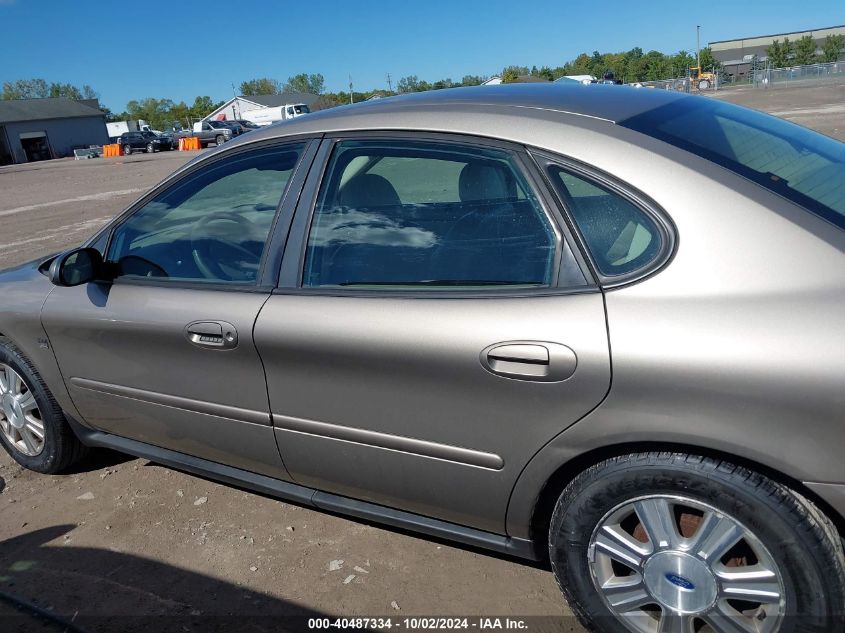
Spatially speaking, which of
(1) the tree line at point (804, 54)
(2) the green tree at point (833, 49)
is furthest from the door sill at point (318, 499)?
(2) the green tree at point (833, 49)

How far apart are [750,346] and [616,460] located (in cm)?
49

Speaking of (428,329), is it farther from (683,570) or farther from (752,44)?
(752,44)

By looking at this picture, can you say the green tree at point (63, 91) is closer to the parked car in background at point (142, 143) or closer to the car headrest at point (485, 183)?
the parked car in background at point (142, 143)

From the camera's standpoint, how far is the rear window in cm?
200

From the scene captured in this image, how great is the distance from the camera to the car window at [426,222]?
2219mm

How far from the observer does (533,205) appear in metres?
2.19

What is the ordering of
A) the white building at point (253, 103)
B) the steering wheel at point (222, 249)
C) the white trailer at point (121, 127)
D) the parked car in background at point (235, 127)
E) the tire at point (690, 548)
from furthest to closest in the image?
the white trailer at point (121, 127), the white building at point (253, 103), the parked car in background at point (235, 127), the steering wheel at point (222, 249), the tire at point (690, 548)

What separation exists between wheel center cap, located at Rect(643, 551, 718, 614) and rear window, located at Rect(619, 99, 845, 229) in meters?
1.01

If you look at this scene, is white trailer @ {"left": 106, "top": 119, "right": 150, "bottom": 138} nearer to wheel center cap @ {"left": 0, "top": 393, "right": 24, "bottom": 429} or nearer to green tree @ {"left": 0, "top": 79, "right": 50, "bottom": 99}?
green tree @ {"left": 0, "top": 79, "right": 50, "bottom": 99}

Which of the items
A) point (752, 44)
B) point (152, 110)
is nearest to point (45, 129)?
point (152, 110)

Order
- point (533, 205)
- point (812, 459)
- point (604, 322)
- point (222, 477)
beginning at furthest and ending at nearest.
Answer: point (222, 477) < point (533, 205) < point (604, 322) < point (812, 459)

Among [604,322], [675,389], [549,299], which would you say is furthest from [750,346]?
[549,299]

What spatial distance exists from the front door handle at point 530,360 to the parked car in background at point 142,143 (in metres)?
52.6

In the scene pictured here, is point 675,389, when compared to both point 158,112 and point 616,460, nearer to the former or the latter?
point 616,460
